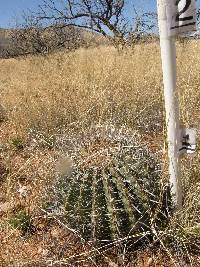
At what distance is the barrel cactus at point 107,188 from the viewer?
214 centimetres

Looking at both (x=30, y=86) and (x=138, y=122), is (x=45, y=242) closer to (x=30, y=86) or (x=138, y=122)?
(x=138, y=122)

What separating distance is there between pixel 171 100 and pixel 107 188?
56cm

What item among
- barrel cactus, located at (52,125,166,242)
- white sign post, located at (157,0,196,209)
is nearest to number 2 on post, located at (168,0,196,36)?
white sign post, located at (157,0,196,209)

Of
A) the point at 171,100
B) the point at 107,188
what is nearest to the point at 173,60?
the point at 171,100

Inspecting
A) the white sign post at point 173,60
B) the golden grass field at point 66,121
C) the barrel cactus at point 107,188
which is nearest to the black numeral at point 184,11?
the white sign post at point 173,60

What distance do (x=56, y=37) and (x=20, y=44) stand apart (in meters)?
4.56

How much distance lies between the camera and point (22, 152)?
4.17 metres

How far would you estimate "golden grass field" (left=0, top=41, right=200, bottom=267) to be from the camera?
236cm

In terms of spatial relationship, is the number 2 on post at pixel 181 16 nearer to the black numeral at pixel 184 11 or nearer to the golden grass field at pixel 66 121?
the black numeral at pixel 184 11

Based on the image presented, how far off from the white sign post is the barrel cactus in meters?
0.13

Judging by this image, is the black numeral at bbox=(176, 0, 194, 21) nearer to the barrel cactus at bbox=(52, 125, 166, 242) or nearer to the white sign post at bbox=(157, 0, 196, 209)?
the white sign post at bbox=(157, 0, 196, 209)

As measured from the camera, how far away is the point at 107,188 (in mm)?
2158

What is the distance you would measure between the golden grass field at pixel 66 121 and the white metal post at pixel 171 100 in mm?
68

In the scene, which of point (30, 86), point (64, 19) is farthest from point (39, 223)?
point (64, 19)
